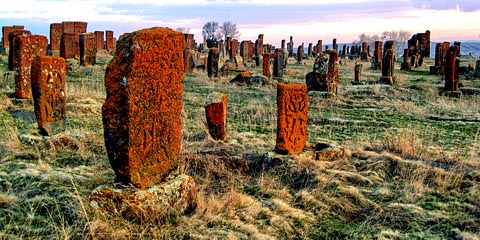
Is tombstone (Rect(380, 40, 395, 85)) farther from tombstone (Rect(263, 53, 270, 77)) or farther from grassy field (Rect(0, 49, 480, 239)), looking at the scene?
grassy field (Rect(0, 49, 480, 239))

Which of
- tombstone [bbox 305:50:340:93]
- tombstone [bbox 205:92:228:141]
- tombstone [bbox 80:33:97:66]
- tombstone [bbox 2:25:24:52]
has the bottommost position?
tombstone [bbox 205:92:228:141]

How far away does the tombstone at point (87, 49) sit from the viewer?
61.8ft

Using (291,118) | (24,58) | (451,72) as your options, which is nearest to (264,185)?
(291,118)

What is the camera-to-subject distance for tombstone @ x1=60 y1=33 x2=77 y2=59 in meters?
19.5

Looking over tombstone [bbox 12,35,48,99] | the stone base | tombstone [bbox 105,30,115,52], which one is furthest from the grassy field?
tombstone [bbox 105,30,115,52]

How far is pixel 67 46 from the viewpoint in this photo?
Answer: 19469 millimetres

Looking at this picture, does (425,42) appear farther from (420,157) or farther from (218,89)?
(420,157)

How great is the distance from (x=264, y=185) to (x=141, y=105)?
171 cm

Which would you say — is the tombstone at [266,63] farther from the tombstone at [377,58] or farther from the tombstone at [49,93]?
the tombstone at [49,93]

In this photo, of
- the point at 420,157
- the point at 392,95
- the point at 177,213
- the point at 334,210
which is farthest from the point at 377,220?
the point at 392,95

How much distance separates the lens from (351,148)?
6.62 metres

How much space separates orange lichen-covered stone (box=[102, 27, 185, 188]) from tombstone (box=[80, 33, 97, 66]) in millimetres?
15991

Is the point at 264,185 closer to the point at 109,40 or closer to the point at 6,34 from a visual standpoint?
the point at 6,34

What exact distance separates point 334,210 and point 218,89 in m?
10.4
